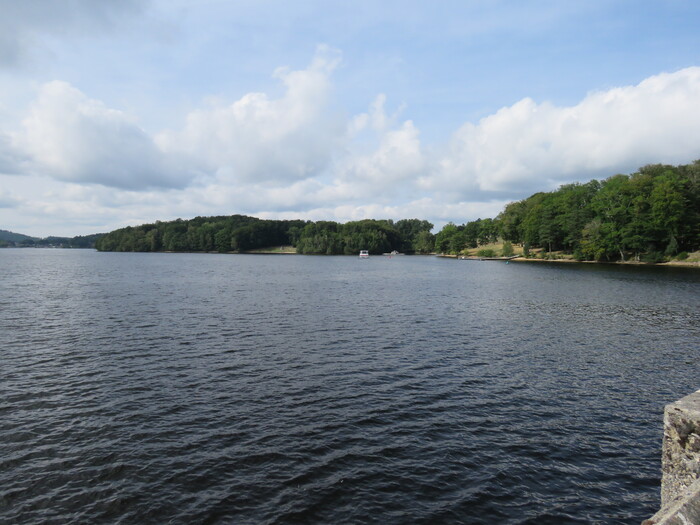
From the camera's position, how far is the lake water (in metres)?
13.4

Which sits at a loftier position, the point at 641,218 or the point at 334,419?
the point at 641,218

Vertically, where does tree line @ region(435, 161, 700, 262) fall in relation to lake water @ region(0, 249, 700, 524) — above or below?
above

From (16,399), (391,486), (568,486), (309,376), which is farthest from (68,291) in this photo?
(568,486)

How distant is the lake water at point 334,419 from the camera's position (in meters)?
13.4

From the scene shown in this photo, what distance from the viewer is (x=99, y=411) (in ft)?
65.1

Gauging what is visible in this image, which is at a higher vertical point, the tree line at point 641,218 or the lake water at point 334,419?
the tree line at point 641,218

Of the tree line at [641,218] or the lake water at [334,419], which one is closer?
the lake water at [334,419]

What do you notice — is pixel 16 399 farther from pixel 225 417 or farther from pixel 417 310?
pixel 417 310

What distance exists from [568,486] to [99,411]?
2072 centimetres

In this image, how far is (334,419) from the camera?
1933cm

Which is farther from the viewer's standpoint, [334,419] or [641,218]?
[641,218]

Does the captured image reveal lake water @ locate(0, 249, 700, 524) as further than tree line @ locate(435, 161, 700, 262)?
No

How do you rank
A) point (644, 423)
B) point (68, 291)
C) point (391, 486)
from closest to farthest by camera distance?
point (391, 486), point (644, 423), point (68, 291)

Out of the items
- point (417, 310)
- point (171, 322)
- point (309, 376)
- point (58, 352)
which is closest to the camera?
point (309, 376)
